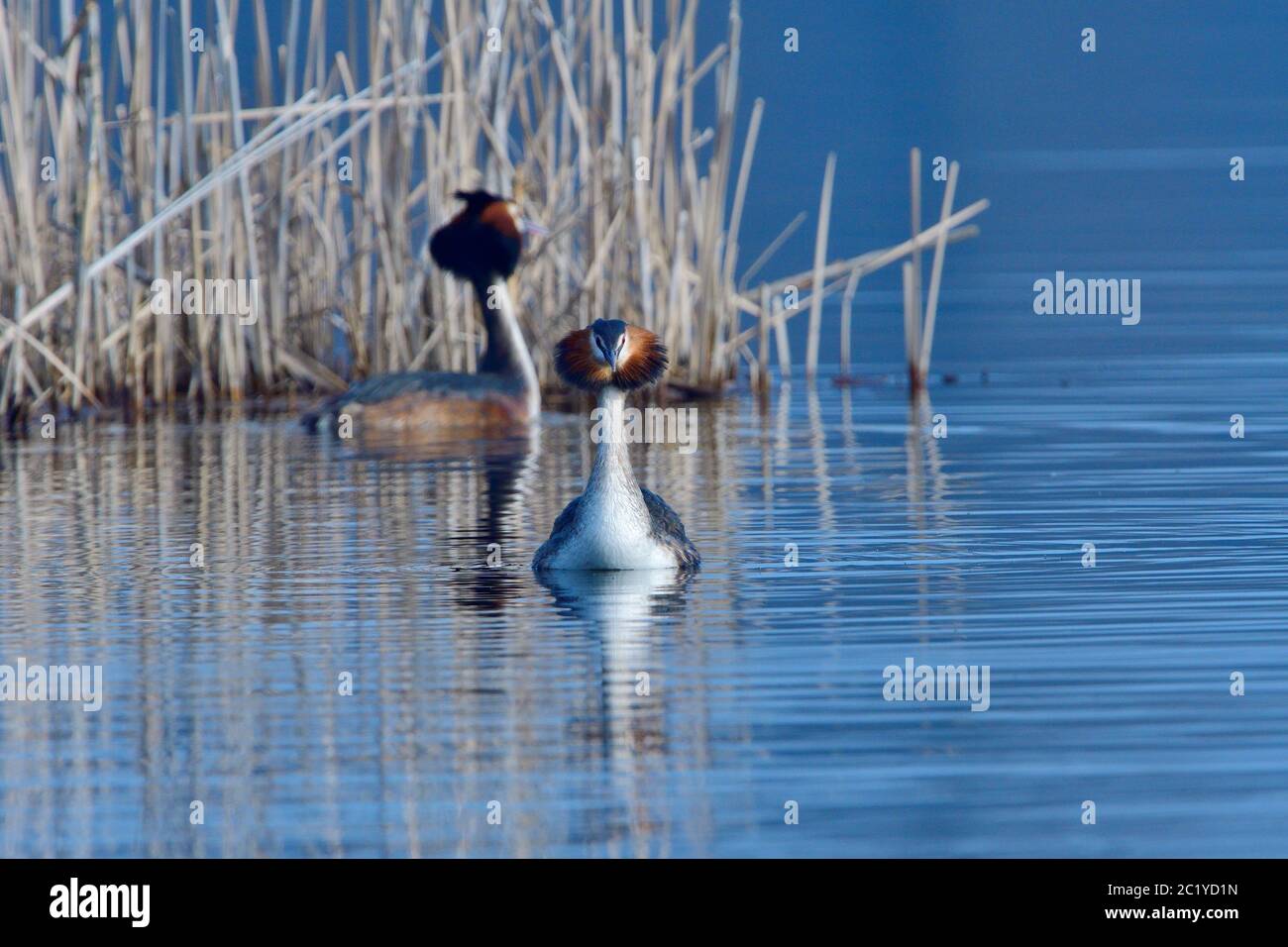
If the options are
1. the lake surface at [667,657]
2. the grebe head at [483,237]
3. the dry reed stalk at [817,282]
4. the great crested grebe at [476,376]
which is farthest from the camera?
the dry reed stalk at [817,282]

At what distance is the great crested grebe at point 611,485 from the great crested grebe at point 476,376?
241 inches

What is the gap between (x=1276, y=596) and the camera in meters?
9.01

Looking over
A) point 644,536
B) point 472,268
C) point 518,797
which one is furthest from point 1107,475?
point 518,797

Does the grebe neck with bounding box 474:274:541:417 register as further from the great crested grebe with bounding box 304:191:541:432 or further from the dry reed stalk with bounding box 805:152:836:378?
the dry reed stalk with bounding box 805:152:836:378

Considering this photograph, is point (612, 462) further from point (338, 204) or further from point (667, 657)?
point (338, 204)

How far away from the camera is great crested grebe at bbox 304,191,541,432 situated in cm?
1598

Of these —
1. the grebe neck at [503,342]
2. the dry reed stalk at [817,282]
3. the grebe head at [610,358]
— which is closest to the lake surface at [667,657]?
the grebe head at [610,358]

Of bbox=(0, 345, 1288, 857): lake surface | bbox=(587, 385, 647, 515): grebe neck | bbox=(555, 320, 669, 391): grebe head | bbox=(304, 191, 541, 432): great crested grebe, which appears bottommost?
→ bbox=(0, 345, 1288, 857): lake surface

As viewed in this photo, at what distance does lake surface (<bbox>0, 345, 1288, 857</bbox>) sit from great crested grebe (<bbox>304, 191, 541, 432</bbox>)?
166cm

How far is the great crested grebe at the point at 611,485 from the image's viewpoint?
9750 millimetres

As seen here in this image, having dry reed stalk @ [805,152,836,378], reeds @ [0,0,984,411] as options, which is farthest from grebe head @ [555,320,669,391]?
dry reed stalk @ [805,152,836,378]

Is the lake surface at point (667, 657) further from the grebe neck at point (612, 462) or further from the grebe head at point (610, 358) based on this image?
the grebe head at point (610, 358)

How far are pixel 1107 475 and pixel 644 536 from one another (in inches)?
154

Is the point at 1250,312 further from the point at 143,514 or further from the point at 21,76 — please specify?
the point at 143,514
